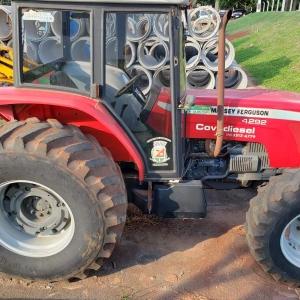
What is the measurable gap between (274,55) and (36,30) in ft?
44.1

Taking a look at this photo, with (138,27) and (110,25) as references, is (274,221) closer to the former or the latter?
(138,27)

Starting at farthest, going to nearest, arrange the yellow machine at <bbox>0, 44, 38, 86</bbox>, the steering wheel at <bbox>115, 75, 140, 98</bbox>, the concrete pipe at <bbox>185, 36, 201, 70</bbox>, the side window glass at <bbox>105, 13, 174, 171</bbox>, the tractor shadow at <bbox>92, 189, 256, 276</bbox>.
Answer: the concrete pipe at <bbox>185, 36, 201, 70</bbox>, the yellow machine at <bbox>0, 44, 38, 86</bbox>, the tractor shadow at <bbox>92, 189, 256, 276</bbox>, the steering wheel at <bbox>115, 75, 140, 98</bbox>, the side window glass at <bbox>105, 13, 174, 171</bbox>

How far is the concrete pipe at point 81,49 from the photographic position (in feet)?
8.91

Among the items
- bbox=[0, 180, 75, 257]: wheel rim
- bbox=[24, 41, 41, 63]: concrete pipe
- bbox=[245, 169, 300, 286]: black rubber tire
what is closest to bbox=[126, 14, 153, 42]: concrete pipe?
bbox=[24, 41, 41, 63]: concrete pipe

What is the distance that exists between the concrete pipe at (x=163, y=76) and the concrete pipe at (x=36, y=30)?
84 cm

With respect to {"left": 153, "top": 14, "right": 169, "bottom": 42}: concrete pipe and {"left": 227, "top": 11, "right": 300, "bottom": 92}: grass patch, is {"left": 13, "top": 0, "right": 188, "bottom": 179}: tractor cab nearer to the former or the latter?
{"left": 153, "top": 14, "right": 169, "bottom": 42}: concrete pipe

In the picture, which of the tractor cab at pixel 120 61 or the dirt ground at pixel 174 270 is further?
the dirt ground at pixel 174 270

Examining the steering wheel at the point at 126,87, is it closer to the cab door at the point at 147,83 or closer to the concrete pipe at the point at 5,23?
the cab door at the point at 147,83

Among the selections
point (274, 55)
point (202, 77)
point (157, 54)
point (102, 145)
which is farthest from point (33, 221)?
point (274, 55)

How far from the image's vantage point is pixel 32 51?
9.37 feet

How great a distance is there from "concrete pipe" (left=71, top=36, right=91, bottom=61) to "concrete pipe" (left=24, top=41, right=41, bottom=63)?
263 mm

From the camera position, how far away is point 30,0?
8.54 feet

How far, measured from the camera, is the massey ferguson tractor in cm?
266

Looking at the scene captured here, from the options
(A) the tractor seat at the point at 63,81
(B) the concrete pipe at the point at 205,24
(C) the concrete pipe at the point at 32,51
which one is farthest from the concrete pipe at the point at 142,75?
(B) the concrete pipe at the point at 205,24
